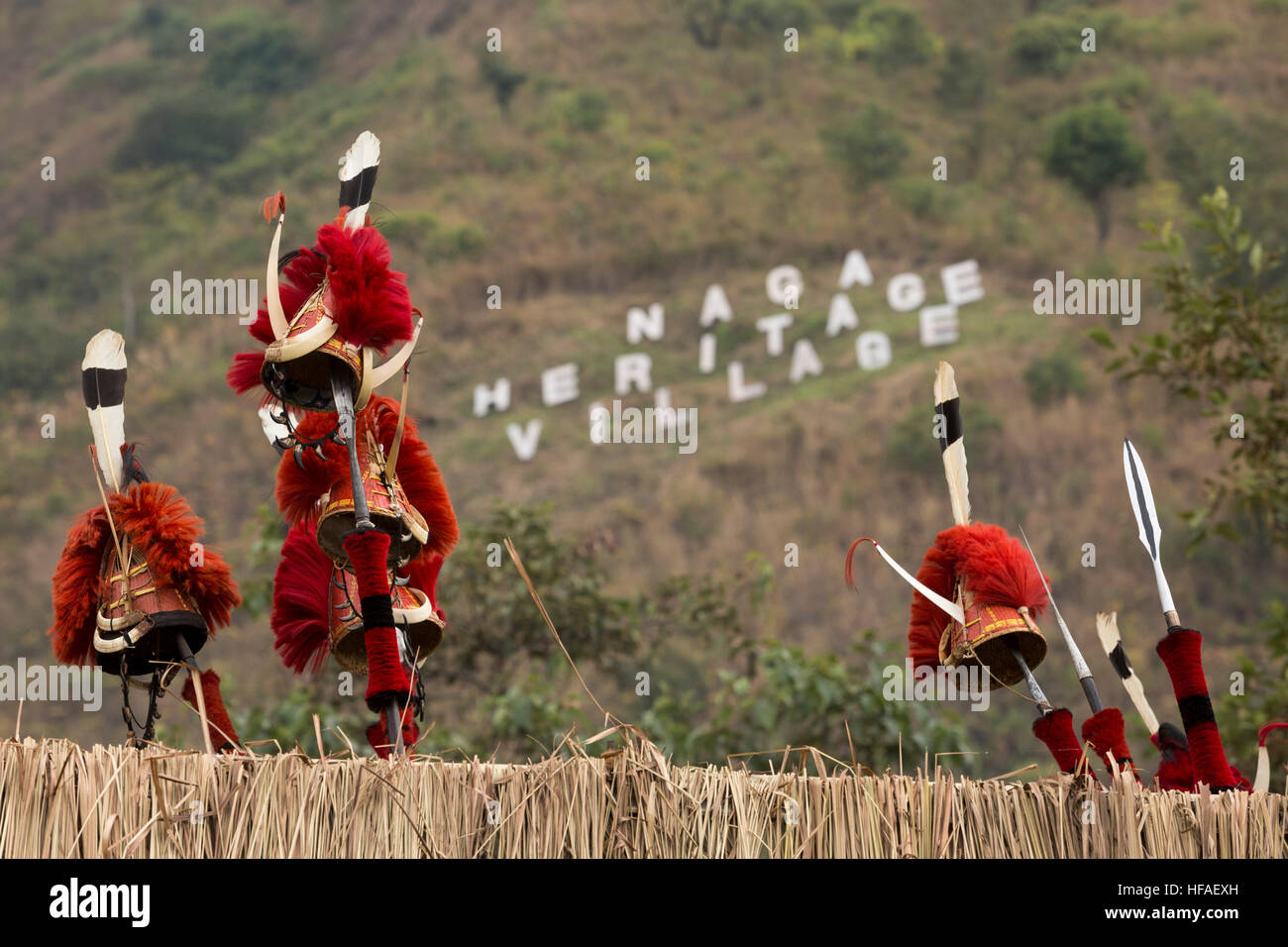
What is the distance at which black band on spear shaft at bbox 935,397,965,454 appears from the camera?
3.64m

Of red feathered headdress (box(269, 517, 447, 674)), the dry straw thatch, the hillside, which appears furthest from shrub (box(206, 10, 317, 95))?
the dry straw thatch

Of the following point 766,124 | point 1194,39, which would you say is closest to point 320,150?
point 766,124

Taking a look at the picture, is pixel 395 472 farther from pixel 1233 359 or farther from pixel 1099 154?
pixel 1099 154

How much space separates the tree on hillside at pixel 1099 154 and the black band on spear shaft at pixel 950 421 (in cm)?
2316

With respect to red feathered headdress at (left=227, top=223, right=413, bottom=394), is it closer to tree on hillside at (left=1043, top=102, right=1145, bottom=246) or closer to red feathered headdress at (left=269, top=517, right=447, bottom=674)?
red feathered headdress at (left=269, top=517, right=447, bottom=674)

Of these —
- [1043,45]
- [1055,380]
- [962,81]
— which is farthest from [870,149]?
[1055,380]

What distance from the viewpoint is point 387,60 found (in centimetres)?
3338

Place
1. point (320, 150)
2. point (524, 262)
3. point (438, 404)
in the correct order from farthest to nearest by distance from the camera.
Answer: point (320, 150) < point (524, 262) < point (438, 404)

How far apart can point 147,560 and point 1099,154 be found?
2534 cm

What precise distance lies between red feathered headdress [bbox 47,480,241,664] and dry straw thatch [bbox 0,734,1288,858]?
1.05 metres

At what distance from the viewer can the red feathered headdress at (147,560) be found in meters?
3.38

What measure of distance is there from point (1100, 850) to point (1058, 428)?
18256 millimetres
